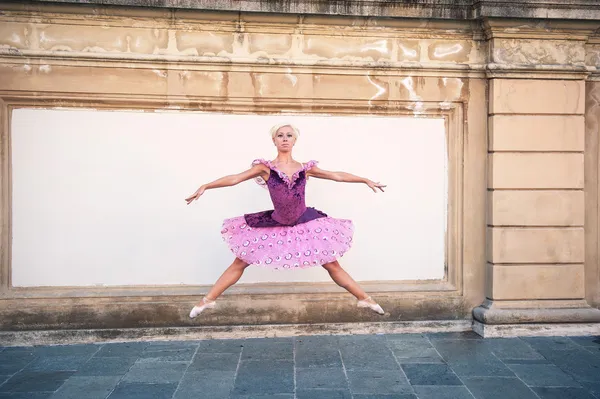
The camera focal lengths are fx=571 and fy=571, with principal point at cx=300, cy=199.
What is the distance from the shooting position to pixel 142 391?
488 cm

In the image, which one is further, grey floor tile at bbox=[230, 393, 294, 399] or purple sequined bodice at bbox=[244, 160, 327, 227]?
purple sequined bodice at bbox=[244, 160, 327, 227]

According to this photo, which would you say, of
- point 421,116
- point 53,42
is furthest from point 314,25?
point 53,42

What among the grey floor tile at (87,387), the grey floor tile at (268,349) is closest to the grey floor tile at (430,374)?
the grey floor tile at (268,349)

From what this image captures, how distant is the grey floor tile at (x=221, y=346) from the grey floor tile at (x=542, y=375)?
110 inches

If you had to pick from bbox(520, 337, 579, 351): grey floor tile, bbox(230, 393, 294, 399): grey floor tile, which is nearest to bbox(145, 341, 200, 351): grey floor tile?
bbox(230, 393, 294, 399): grey floor tile

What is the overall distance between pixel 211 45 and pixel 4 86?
7.65 feet

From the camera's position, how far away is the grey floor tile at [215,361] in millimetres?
5500

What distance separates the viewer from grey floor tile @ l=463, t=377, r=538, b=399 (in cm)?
478

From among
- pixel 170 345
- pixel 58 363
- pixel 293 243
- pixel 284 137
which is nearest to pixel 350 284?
pixel 293 243

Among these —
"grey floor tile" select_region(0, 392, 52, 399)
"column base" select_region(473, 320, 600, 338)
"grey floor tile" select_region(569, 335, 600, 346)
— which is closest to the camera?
"grey floor tile" select_region(0, 392, 52, 399)

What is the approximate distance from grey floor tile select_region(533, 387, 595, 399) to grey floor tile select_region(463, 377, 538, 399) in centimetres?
8

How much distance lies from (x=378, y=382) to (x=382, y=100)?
328cm

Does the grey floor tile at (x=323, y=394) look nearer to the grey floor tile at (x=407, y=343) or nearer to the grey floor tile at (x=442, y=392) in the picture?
the grey floor tile at (x=442, y=392)

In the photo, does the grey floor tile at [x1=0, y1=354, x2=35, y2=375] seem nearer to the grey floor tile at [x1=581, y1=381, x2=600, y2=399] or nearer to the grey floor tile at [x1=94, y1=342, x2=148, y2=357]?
the grey floor tile at [x1=94, y1=342, x2=148, y2=357]
